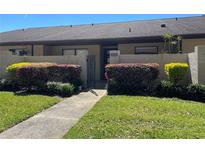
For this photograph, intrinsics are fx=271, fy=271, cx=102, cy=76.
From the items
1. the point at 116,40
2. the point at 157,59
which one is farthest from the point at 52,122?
the point at 116,40

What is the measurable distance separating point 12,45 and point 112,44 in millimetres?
7865

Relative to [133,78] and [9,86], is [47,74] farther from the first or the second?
[133,78]

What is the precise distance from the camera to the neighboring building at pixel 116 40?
16.8 meters

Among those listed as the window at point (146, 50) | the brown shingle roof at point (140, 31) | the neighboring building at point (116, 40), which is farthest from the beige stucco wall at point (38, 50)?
the window at point (146, 50)

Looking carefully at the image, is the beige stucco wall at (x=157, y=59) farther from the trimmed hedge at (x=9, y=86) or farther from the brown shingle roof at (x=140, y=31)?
the trimmed hedge at (x=9, y=86)

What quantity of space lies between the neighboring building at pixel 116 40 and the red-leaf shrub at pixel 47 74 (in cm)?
433

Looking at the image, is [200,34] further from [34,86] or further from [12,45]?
[12,45]

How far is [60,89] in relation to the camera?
12.6 metres

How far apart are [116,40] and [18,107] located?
32.5ft

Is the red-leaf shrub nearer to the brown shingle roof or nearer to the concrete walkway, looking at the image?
the concrete walkway

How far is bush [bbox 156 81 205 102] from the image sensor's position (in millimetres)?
11414

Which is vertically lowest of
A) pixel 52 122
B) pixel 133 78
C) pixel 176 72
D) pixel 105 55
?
pixel 52 122

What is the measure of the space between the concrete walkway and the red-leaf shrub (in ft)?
10.6
